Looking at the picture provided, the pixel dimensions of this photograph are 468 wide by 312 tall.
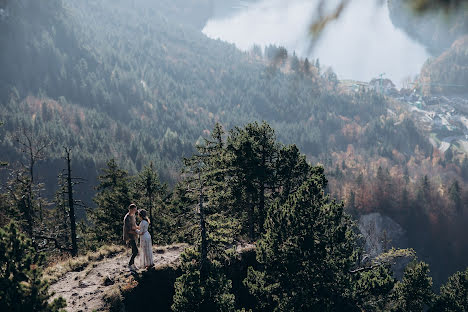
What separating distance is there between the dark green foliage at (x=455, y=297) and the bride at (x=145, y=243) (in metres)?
20.5

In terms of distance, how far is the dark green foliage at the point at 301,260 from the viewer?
18.6 metres

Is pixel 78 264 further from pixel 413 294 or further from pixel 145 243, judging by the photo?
pixel 413 294

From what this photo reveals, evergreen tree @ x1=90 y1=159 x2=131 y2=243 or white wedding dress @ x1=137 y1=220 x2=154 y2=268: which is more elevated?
evergreen tree @ x1=90 y1=159 x2=131 y2=243

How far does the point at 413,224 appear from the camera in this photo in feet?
380

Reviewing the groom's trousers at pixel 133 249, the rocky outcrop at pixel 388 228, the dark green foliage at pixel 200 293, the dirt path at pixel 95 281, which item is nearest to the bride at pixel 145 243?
the groom's trousers at pixel 133 249

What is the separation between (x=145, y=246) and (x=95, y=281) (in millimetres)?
2854

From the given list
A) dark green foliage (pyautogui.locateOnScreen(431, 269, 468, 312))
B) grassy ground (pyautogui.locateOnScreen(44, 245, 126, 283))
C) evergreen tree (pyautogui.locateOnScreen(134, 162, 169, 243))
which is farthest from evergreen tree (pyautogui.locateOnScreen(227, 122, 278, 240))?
Result: dark green foliage (pyautogui.locateOnScreen(431, 269, 468, 312))

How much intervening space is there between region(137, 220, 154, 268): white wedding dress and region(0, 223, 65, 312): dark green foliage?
494cm

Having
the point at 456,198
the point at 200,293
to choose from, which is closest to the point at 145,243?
the point at 200,293

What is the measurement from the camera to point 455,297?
26047 mm

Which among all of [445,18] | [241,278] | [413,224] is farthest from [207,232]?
[413,224]

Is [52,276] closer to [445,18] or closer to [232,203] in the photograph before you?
[232,203]

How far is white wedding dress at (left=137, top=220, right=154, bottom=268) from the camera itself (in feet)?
49.5

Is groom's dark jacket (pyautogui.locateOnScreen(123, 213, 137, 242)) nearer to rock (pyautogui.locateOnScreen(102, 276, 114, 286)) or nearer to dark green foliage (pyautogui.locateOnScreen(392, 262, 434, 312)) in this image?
rock (pyautogui.locateOnScreen(102, 276, 114, 286))
